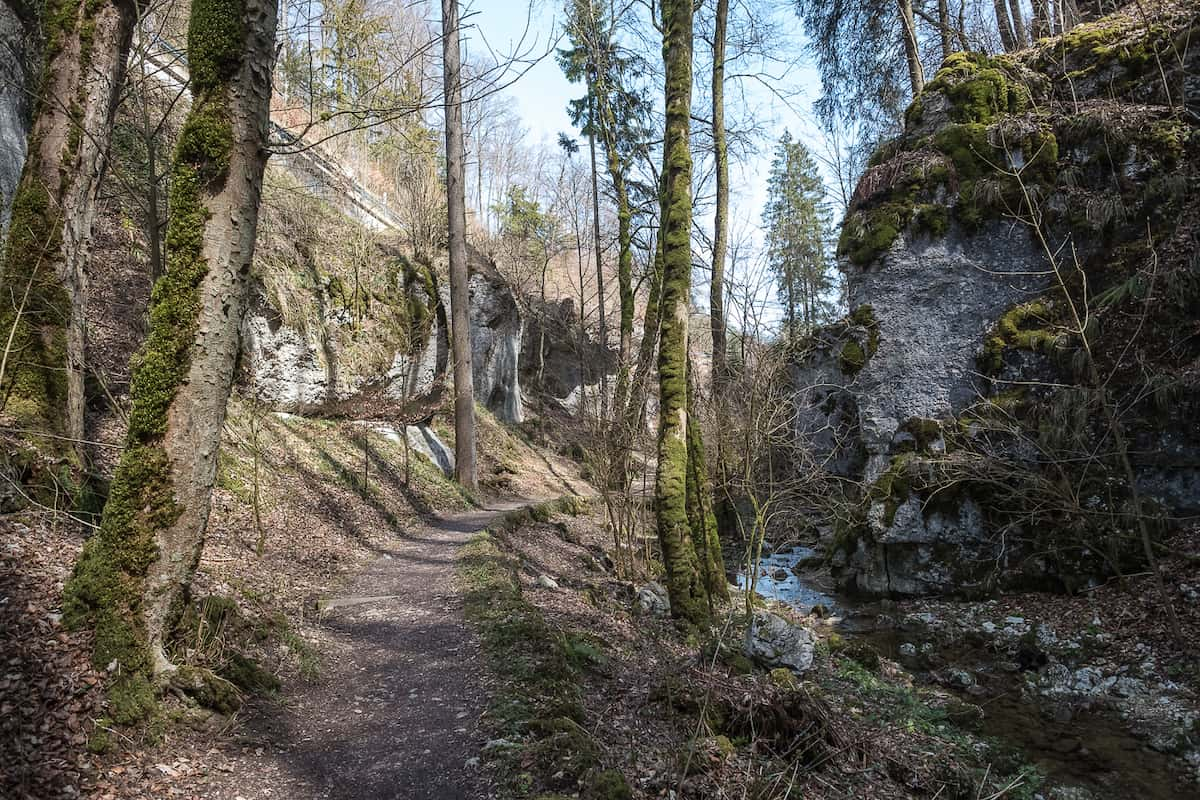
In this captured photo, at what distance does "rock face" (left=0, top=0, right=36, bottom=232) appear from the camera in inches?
255

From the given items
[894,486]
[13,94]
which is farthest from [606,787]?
[894,486]

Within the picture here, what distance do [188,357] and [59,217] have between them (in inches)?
130

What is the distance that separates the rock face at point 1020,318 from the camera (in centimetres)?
906

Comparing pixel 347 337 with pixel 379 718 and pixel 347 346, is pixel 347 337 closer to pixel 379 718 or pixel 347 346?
pixel 347 346

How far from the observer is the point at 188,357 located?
3.63 m

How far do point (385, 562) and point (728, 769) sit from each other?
236 inches

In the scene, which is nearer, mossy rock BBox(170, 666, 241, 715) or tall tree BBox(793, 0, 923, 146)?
mossy rock BBox(170, 666, 241, 715)

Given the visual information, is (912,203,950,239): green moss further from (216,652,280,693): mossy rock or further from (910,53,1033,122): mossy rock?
(216,652,280,693): mossy rock

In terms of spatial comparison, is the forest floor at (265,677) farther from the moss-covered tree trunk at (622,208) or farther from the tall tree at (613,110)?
the moss-covered tree trunk at (622,208)

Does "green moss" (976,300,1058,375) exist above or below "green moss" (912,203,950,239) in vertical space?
below

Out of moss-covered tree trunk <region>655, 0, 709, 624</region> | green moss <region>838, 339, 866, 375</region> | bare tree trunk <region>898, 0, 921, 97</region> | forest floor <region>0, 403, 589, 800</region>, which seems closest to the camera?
forest floor <region>0, 403, 589, 800</region>

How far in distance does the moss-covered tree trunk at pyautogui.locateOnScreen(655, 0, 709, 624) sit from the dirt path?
103 inches

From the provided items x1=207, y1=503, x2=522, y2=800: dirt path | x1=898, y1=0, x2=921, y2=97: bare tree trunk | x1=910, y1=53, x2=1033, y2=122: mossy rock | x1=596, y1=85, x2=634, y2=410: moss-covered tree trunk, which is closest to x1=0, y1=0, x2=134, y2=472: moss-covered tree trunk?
x1=207, y1=503, x2=522, y2=800: dirt path

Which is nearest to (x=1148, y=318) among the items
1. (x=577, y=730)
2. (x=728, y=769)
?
(x=728, y=769)
